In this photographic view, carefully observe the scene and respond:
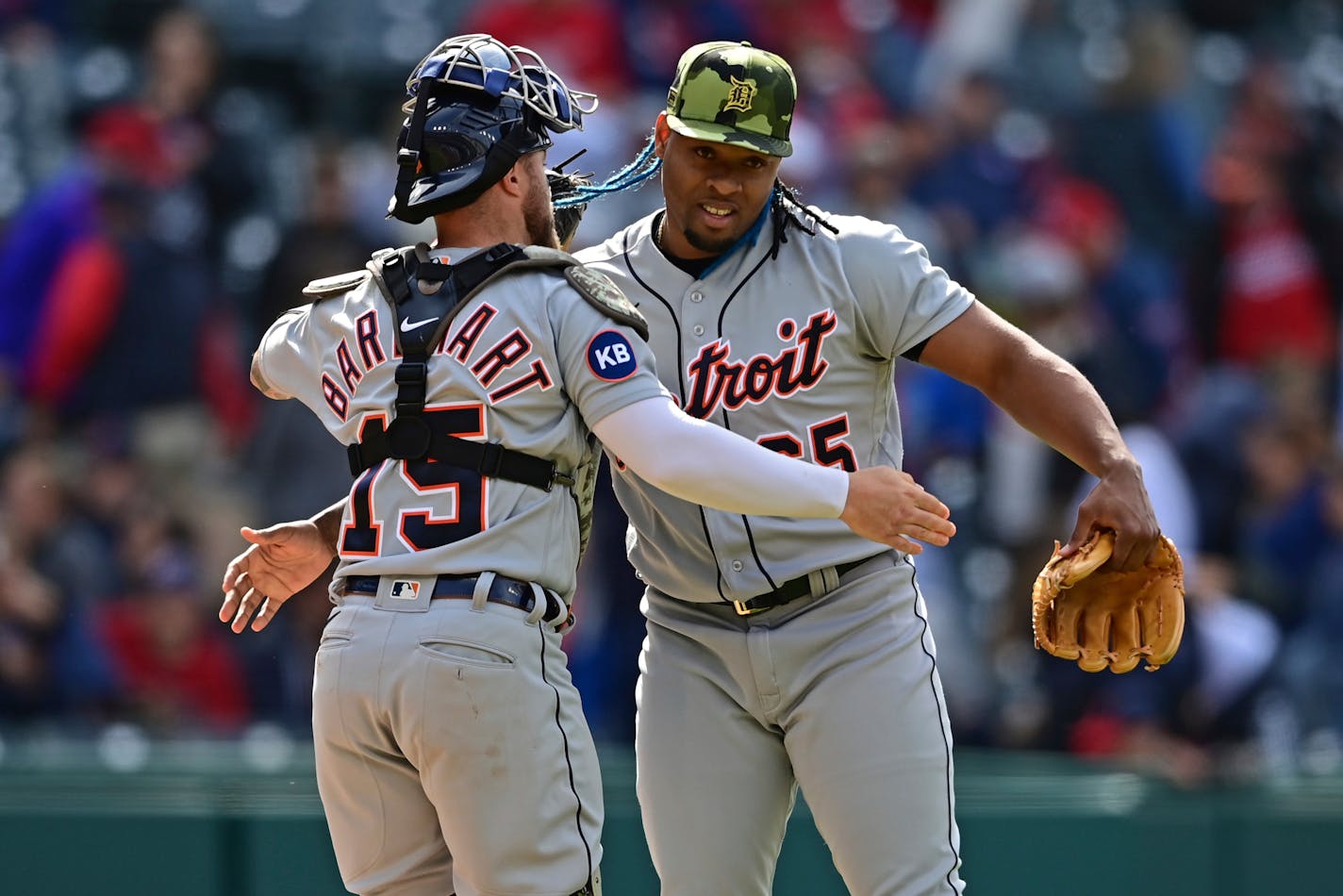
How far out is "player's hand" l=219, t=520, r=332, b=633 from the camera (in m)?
3.55

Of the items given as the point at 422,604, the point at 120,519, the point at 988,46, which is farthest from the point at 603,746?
the point at 988,46

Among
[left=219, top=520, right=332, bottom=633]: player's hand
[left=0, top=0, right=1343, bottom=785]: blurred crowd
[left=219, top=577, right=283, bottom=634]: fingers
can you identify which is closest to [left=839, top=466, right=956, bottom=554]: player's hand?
[left=219, top=520, right=332, bottom=633]: player's hand

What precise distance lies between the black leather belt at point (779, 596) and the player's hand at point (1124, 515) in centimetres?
52

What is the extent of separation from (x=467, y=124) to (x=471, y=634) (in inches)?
34.8

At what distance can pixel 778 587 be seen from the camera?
12.0 feet

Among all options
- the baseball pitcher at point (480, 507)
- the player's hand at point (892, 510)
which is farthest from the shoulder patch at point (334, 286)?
the player's hand at point (892, 510)

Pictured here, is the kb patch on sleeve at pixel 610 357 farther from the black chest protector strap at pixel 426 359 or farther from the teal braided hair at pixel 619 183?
the teal braided hair at pixel 619 183

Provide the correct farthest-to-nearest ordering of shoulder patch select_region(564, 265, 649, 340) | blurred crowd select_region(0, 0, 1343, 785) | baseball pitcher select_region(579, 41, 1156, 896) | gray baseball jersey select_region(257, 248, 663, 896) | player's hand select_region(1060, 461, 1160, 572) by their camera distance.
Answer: blurred crowd select_region(0, 0, 1343, 785) < baseball pitcher select_region(579, 41, 1156, 896) < player's hand select_region(1060, 461, 1160, 572) < shoulder patch select_region(564, 265, 649, 340) < gray baseball jersey select_region(257, 248, 663, 896)

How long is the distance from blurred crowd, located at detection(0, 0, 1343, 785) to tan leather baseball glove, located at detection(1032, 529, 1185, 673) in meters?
2.66

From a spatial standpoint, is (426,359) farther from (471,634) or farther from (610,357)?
(471,634)

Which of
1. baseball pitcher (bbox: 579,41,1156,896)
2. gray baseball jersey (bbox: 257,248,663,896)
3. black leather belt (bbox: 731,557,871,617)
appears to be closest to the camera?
gray baseball jersey (bbox: 257,248,663,896)

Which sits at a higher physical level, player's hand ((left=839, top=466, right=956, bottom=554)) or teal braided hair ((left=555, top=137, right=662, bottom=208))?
teal braided hair ((left=555, top=137, right=662, bottom=208))

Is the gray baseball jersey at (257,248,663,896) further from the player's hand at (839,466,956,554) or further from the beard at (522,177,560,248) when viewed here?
the player's hand at (839,466,956,554)

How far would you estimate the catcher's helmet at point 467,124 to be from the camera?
318 cm
